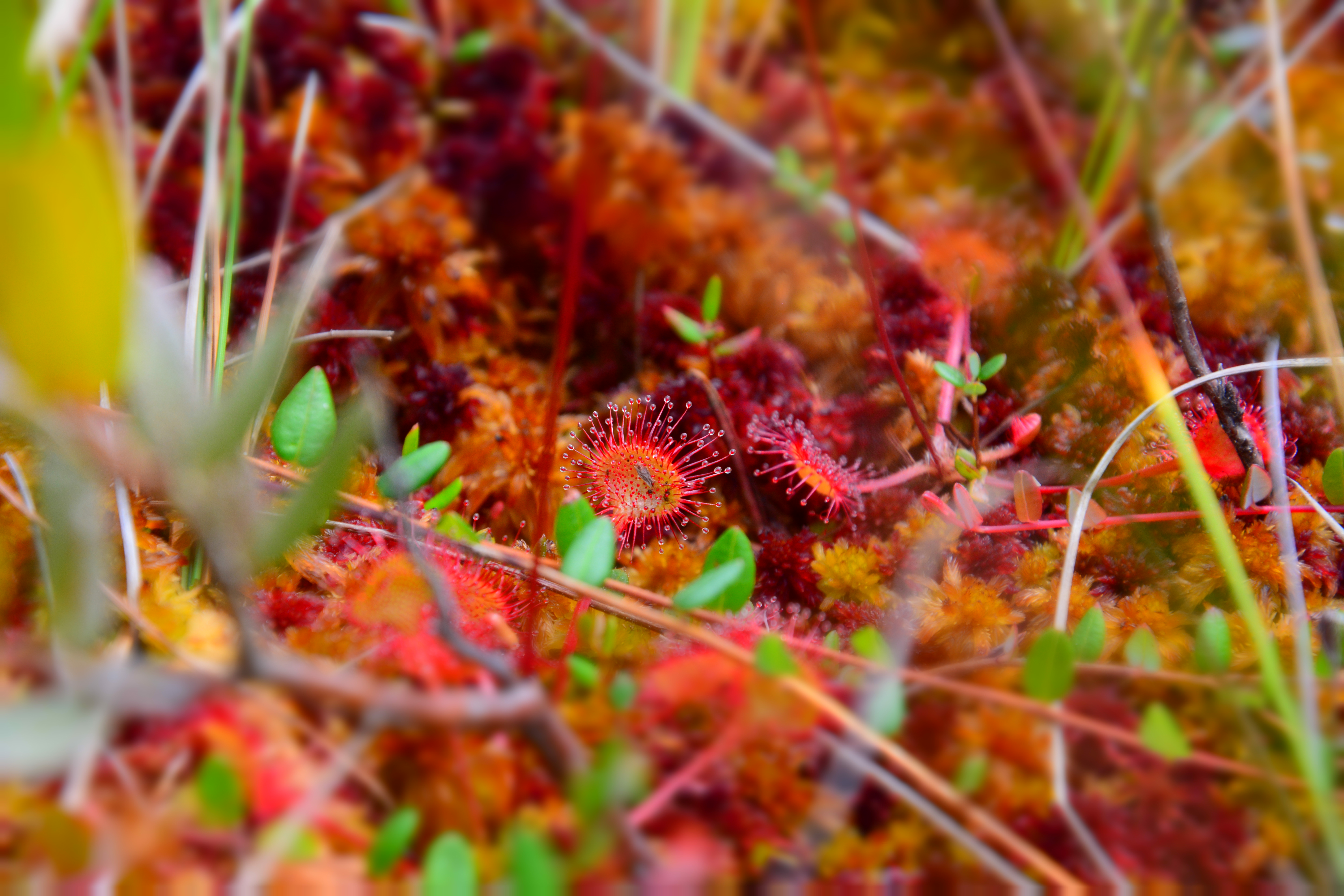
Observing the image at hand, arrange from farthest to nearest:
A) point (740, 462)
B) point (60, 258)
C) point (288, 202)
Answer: point (288, 202) < point (740, 462) < point (60, 258)

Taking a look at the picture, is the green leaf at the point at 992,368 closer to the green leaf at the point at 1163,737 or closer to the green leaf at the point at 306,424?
the green leaf at the point at 1163,737

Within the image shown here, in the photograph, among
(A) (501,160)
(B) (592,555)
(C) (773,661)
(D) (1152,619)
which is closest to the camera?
(C) (773,661)

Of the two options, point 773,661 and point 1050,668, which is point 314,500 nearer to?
point 773,661

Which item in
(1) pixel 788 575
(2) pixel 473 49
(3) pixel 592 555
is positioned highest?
(2) pixel 473 49

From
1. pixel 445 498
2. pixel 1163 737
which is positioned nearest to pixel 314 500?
pixel 445 498

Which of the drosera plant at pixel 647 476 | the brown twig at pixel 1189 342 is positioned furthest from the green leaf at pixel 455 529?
the brown twig at pixel 1189 342

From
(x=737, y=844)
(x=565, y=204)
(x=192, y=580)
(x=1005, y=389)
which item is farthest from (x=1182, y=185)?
(x=192, y=580)
